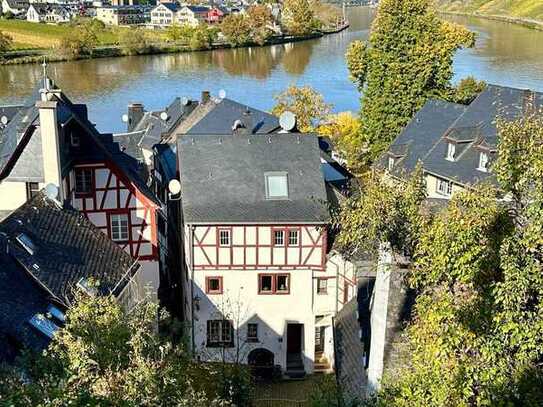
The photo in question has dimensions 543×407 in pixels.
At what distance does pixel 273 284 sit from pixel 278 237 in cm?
160

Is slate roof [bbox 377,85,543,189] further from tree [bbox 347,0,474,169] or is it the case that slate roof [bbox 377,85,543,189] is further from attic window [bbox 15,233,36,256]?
attic window [bbox 15,233,36,256]

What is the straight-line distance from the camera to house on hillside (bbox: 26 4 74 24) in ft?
477

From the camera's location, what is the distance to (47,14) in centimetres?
14688

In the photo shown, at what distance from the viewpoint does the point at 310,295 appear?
22.1 m

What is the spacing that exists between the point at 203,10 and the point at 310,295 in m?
128

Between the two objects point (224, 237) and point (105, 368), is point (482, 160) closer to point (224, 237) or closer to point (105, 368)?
point (224, 237)

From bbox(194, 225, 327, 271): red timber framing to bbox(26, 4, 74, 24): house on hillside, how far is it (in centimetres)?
13363

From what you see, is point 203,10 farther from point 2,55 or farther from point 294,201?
point 294,201

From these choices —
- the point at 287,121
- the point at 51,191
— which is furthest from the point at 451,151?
the point at 51,191

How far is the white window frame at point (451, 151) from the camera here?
102 feet

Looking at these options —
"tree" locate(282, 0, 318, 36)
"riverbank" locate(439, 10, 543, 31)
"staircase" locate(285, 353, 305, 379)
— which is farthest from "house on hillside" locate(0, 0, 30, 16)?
"staircase" locate(285, 353, 305, 379)

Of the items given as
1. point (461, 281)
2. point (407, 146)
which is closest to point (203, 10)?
point (407, 146)

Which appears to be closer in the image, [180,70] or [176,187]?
[176,187]

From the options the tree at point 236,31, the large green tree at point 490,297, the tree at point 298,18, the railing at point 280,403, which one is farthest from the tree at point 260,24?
the large green tree at point 490,297
